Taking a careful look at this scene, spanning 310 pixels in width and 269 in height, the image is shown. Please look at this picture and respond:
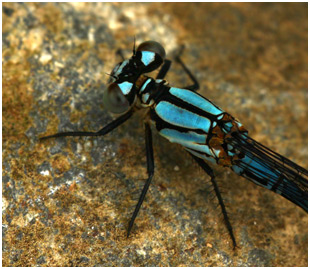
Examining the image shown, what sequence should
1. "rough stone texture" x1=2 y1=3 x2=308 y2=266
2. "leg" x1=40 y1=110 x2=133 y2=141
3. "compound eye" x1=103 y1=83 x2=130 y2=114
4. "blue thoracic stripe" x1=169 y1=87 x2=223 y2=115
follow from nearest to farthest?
"rough stone texture" x1=2 y1=3 x2=308 y2=266 < "compound eye" x1=103 y1=83 x2=130 y2=114 < "blue thoracic stripe" x1=169 y1=87 x2=223 y2=115 < "leg" x1=40 y1=110 x2=133 y2=141

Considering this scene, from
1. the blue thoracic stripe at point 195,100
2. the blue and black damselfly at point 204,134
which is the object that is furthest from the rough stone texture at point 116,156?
the blue thoracic stripe at point 195,100

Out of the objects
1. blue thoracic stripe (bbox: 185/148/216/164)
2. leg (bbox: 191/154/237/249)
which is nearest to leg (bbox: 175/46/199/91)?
blue thoracic stripe (bbox: 185/148/216/164)

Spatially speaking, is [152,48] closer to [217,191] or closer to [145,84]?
[145,84]

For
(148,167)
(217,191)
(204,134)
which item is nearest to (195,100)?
(204,134)

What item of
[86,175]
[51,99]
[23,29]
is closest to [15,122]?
[51,99]

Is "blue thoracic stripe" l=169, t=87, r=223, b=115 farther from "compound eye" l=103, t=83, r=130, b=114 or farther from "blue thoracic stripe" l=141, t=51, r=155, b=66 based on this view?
"compound eye" l=103, t=83, r=130, b=114

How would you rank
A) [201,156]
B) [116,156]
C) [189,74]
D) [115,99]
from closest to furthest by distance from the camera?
[115,99]
[201,156]
[116,156]
[189,74]

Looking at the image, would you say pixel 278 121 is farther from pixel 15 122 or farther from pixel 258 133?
pixel 15 122
